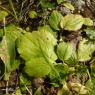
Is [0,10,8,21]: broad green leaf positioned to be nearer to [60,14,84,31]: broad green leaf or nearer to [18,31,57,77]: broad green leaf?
[18,31,57,77]: broad green leaf

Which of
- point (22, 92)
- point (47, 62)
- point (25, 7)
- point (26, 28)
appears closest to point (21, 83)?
point (22, 92)

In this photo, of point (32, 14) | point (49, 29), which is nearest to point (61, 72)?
point (49, 29)

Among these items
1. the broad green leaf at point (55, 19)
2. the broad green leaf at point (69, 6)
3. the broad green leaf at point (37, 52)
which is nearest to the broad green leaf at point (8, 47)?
the broad green leaf at point (37, 52)

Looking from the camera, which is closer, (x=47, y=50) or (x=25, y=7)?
(x=47, y=50)

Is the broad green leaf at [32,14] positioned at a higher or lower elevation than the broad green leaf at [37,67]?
higher

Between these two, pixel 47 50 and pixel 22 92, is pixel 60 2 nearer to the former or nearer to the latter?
pixel 47 50

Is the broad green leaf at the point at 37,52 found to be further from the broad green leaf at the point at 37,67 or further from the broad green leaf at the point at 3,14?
the broad green leaf at the point at 3,14

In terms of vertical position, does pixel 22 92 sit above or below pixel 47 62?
below
